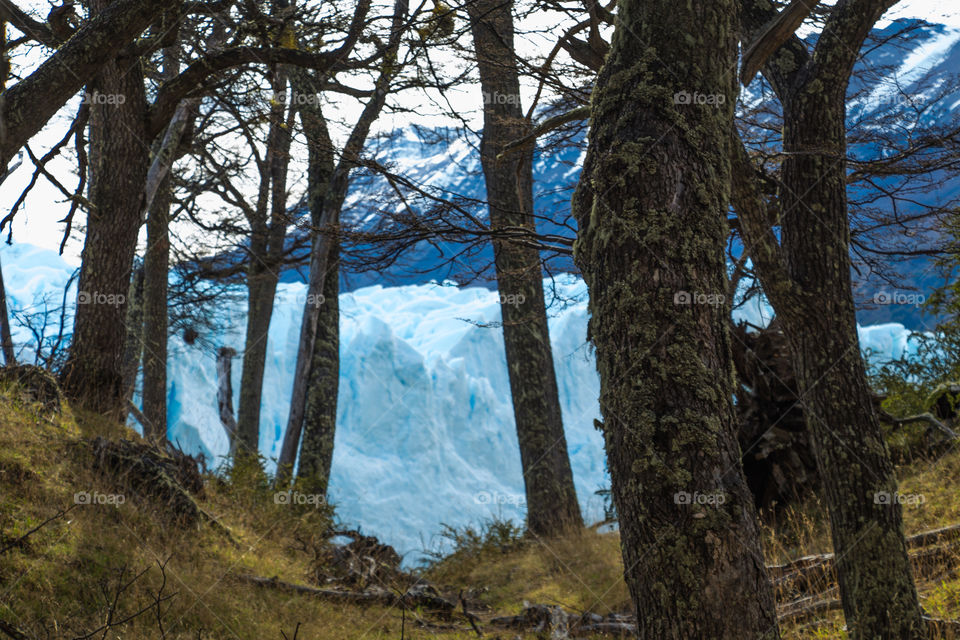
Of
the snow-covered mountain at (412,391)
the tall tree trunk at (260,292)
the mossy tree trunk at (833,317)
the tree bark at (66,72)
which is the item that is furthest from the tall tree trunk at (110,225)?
the snow-covered mountain at (412,391)

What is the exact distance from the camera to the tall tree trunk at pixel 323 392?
1022 centimetres

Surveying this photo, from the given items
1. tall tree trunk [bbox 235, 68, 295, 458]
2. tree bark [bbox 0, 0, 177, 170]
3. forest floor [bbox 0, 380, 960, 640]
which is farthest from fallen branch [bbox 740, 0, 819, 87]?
tall tree trunk [bbox 235, 68, 295, 458]

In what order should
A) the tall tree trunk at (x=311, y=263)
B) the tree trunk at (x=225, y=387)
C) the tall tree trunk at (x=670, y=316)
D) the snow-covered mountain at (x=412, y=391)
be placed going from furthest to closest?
the snow-covered mountain at (x=412, y=391) → the tree trunk at (x=225, y=387) → the tall tree trunk at (x=311, y=263) → the tall tree trunk at (x=670, y=316)

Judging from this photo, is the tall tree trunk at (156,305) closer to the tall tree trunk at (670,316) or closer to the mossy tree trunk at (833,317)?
the mossy tree trunk at (833,317)

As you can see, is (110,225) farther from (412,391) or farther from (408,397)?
(408,397)

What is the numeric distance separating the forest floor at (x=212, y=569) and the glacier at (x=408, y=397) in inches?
669

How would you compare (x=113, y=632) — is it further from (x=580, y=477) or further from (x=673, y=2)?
(x=580, y=477)

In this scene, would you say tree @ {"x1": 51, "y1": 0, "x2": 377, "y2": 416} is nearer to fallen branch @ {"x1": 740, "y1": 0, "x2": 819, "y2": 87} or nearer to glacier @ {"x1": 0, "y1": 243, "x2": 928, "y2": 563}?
fallen branch @ {"x1": 740, "y1": 0, "x2": 819, "y2": 87}

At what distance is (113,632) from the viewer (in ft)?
12.1

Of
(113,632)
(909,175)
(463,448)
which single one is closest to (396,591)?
(113,632)

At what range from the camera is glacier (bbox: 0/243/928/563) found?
81.7ft

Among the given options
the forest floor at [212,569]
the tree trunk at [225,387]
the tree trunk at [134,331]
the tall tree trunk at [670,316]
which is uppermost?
the tree trunk at [134,331]

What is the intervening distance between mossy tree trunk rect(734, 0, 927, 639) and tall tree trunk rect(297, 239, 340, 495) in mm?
7078

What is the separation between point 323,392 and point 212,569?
541 cm
